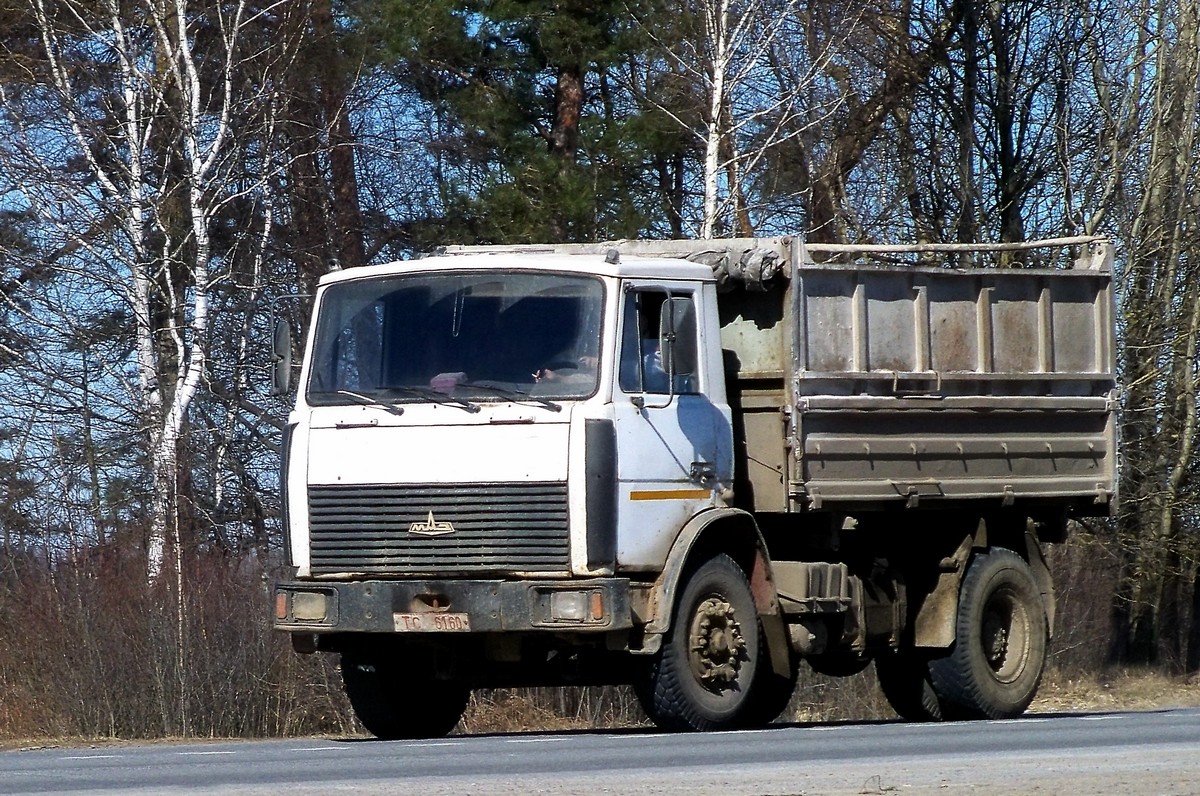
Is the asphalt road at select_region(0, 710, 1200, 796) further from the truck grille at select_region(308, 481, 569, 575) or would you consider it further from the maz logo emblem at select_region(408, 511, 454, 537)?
the maz logo emblem at select_region(408, 511, 454, 537)

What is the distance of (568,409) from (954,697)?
13.9 feet

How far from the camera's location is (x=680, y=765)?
9664mm

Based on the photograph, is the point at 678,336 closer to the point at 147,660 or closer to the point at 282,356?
the point at 282,356

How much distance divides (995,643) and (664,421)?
3.87 m

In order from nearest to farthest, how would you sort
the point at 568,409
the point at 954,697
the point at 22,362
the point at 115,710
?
the point at 568,409 < the point at 954,697 < the point at 115,710 < the point at 22,362

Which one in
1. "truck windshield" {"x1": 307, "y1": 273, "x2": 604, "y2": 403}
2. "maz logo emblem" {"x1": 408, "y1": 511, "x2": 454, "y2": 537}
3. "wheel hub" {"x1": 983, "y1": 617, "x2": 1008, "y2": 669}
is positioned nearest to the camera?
"maz logo emblem" {"x1": 408, "y1": 511, "x2": 454, "y2": 537}

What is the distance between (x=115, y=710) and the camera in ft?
54.0

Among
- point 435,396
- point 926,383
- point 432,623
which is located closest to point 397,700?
point 432,623

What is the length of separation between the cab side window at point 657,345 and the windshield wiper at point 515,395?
0.43m

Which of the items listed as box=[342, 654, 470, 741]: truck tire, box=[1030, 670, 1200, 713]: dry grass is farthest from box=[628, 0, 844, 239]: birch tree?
box=[342, 654, 470, 741]: truck tire

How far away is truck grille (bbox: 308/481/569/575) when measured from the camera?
11891mm

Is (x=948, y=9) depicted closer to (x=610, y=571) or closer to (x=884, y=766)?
(x=610, y=571)

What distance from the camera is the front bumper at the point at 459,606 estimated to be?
11789mm

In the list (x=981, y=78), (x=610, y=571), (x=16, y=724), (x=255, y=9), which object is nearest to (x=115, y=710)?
(x=16, y=724)
